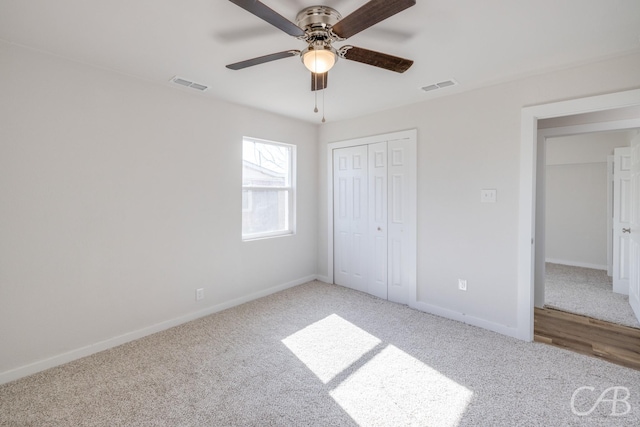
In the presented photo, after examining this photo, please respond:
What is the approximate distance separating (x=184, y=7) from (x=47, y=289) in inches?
90.2

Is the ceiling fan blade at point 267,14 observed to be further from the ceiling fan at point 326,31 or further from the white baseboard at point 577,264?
the white baseboard at point 577,264

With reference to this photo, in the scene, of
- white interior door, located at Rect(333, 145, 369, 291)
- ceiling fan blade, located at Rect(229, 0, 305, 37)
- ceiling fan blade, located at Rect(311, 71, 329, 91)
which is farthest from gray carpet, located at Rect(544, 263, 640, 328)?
ceiling fan blade, located at Rect(229, 0, 305, 37)

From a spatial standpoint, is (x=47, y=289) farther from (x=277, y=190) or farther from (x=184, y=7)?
(x=277, y=190)

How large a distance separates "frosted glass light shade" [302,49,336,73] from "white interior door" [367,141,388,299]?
2.10m

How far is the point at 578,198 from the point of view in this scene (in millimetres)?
5516

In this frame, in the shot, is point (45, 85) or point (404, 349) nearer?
point (45, 85)

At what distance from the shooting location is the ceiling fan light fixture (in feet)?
5.86

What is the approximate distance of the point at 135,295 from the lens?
2.81 meters

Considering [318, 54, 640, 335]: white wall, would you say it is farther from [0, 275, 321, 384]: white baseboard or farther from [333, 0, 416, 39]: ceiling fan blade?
[0, 275, 321, 384]: white baseboard

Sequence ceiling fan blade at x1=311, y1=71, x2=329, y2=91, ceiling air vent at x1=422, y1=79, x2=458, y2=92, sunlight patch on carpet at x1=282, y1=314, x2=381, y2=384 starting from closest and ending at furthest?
ceiling fan blade at x1=311, y1=71, x2=329, y2=91 → sunlight patch on carpet at x1=282, y1=314, x2=381, y2=384 → ceiling air vent at x1=422, y1=79, x2=458, y2=92

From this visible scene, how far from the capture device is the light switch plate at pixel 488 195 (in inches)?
116

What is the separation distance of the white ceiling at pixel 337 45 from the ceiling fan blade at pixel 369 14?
21 centimetres

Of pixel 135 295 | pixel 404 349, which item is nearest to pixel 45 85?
pixel 135 295

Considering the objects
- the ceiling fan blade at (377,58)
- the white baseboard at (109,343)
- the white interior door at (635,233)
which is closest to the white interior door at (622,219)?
the white interior door at (635,233)
